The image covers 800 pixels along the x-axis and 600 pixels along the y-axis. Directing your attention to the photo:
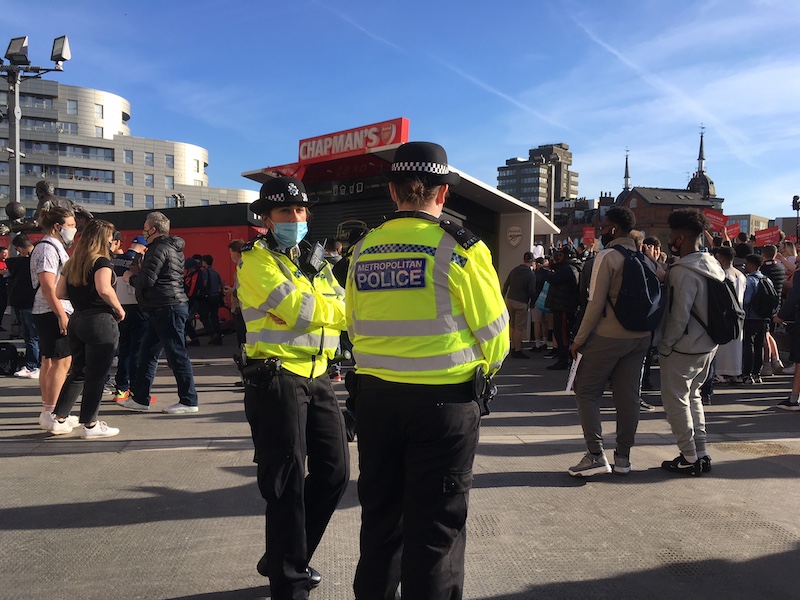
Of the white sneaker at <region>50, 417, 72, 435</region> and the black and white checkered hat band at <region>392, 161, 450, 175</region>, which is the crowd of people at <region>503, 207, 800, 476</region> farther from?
the white sneaker at <region>50, 417, 72, 435</region>

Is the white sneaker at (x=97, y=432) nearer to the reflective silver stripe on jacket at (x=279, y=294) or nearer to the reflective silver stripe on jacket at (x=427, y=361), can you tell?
the reflective silver stripe on jacket at (x=279, y=294)

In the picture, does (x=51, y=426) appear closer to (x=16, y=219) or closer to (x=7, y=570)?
(x=7, y=570)

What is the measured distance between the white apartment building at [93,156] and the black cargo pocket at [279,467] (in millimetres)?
76520

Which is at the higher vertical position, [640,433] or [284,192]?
[284,192]

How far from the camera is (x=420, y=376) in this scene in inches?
92.8

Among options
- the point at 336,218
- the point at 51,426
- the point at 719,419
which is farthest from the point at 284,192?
the point at 336,218

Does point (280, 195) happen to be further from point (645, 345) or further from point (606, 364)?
point (645, 345)

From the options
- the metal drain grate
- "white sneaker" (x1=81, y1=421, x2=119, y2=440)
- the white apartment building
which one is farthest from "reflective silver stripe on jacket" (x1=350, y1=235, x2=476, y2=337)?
the white apartment building

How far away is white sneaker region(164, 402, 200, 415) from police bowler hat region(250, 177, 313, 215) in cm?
421

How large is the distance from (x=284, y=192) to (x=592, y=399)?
2.89m

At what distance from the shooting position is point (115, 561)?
333 cm

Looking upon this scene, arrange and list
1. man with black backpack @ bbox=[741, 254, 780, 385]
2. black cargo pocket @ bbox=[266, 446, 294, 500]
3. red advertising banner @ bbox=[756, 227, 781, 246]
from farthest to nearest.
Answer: red advertising banner @ bbox=[756, 227, 781, 246] < man with black backpack @ bbox=[741, 254, 780, 385] < black cargo pocket @ bbox=[266, 446, 294, 500]

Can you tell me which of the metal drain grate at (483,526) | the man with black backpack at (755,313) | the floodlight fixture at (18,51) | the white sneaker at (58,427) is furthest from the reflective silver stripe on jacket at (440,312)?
the floodlight fixture at (18,51)

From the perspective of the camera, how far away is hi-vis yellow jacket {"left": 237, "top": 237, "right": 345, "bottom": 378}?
2.87m
